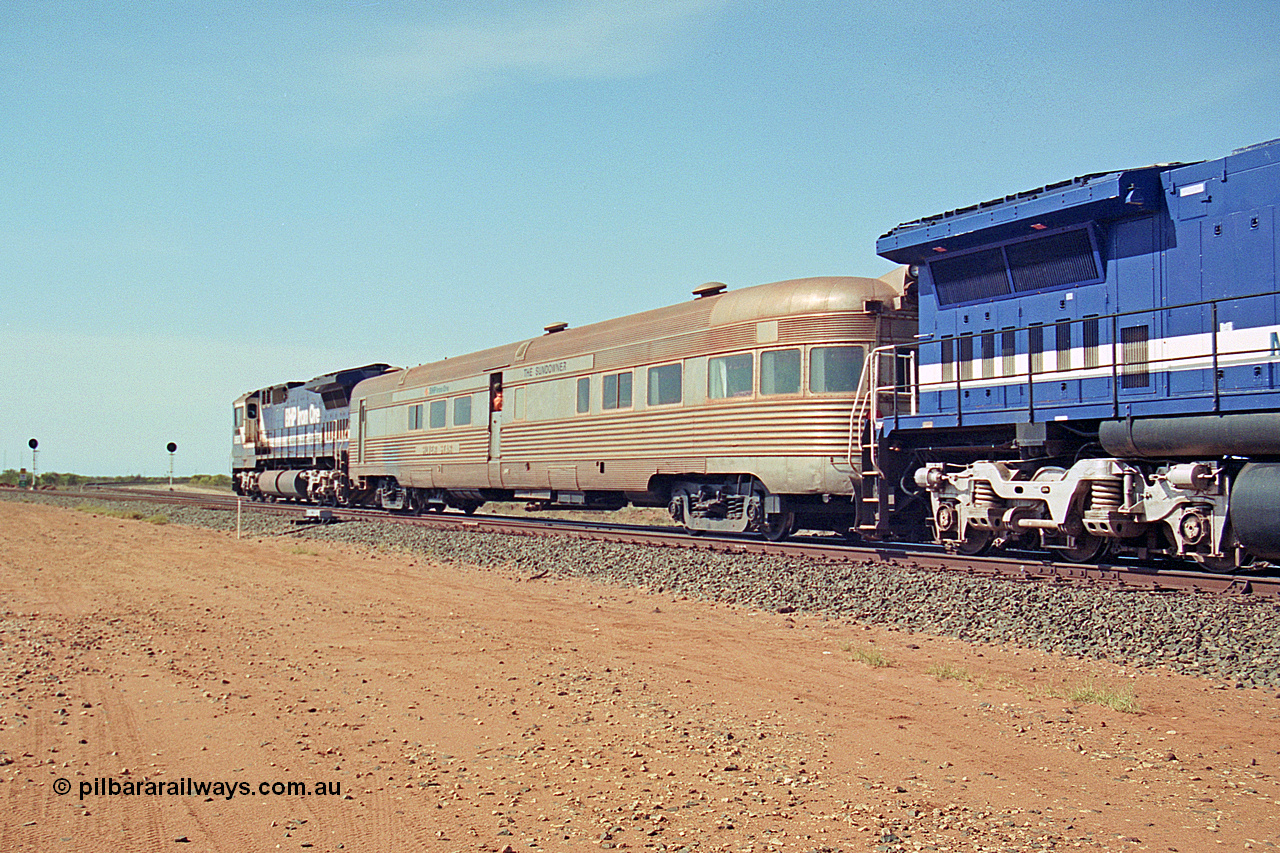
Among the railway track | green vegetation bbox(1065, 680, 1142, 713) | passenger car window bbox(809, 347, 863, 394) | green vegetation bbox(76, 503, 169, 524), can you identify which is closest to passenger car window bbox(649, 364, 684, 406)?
the railway track

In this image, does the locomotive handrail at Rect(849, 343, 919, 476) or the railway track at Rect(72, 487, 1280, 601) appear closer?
the railway track at Rect(72, 487, 1280, 601)

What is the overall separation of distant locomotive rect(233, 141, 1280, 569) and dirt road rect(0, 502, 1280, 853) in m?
3.14

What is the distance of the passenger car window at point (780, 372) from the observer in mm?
13570

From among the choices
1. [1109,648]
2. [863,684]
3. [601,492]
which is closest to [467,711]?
[863,684]

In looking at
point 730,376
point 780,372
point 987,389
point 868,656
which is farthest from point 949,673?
point 730,376

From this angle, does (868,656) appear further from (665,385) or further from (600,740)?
(665,385)

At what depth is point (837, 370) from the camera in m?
13.3

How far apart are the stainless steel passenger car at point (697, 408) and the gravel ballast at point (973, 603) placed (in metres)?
1.53

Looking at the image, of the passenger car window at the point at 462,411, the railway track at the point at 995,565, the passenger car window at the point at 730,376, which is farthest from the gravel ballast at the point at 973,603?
the passenger car window at the point at 462,411

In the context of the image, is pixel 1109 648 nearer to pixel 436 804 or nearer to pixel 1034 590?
pixel 1034 590

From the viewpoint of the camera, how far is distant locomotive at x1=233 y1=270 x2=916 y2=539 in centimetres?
1338

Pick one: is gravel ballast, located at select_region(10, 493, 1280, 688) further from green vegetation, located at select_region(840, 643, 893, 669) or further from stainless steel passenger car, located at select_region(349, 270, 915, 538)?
stainless steel passenger car, located at select_region(349, 270, 915, 538)

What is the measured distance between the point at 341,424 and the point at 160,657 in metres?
22.4

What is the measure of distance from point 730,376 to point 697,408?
84cm
